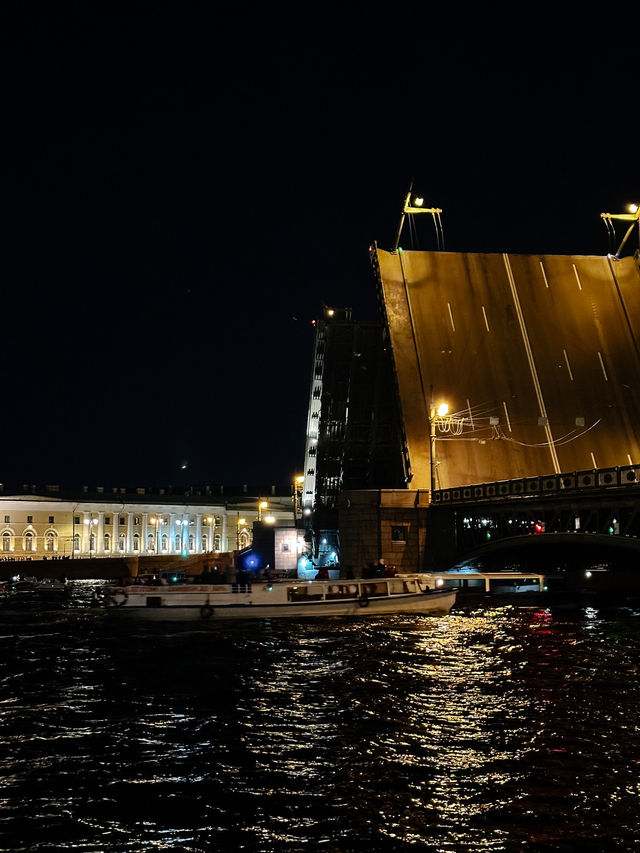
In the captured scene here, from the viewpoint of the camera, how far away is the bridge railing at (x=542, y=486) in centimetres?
2756

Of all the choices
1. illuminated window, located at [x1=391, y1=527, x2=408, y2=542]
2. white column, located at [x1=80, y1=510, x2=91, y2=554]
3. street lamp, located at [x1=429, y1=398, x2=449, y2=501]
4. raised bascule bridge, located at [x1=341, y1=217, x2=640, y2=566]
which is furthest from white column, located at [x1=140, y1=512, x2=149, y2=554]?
illuminated window, located at [x1=391, y1=527, x2=408, y2=542]

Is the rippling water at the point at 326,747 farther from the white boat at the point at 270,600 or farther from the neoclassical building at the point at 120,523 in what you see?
the neoclassical building at the point at 120,523

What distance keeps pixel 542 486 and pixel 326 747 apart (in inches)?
858

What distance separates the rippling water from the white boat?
21.7 ft

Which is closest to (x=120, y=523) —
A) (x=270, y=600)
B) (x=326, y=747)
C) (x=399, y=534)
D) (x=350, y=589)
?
(x=399, y=534)

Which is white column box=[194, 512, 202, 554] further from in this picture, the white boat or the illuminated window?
the white boat

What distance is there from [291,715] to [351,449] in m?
43.2

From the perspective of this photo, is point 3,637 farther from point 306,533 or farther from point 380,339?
point 306,533

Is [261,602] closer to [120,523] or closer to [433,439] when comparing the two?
[433,439]

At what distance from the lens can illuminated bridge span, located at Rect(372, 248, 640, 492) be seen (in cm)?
4362

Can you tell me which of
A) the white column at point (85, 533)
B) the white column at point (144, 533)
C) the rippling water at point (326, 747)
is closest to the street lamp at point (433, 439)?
the rippling water at point (326, 747)

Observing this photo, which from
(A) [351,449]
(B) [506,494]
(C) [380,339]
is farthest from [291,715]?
(A) [351,449]

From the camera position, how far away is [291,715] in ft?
45.7

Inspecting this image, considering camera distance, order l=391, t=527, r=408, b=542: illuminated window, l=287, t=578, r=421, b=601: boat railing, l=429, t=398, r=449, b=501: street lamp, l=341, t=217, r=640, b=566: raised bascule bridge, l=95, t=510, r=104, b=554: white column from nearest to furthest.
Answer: l=287, t=578, r=421, b=601: boat railing < l=391, t=527, r=408, b=542: illuminated window < l=429, t=398, r=449, b=501: street lamp < l=341, t=217, r=640, b=566: raised bascule bridge < l=95, t=510, r=104, b=554: white column
